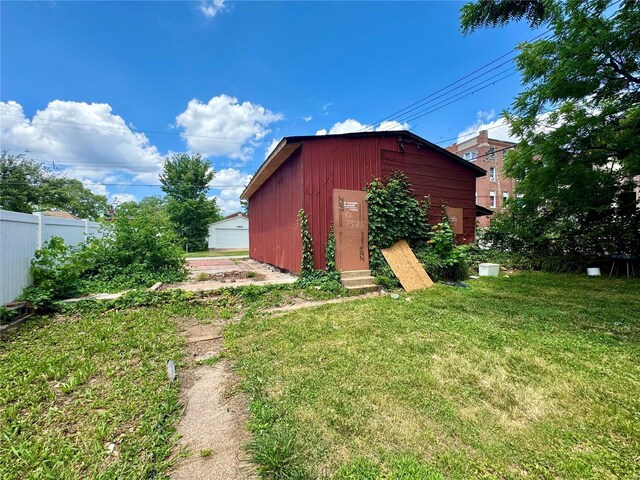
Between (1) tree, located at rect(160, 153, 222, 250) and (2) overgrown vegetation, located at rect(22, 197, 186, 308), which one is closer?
(2) overgrown vegetation, located at rect(22, 197, 186, 308)

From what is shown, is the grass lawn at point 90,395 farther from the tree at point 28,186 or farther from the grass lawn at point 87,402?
the tree at point 28,186

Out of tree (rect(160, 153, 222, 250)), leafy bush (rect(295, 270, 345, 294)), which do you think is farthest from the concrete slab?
tree (rect(160, 153, 222, 250))

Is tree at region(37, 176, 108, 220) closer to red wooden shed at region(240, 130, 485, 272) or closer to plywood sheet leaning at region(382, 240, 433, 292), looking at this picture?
red wooden shed at region(240, 130, 485, 272)

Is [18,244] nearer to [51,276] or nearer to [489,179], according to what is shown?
[51,276]

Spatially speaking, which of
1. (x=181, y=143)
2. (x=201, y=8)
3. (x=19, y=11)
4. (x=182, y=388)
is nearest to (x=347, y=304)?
(x=182, y=388)

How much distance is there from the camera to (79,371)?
237cm

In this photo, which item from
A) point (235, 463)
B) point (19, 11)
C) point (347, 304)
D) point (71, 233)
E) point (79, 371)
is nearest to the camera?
point (235, 463)

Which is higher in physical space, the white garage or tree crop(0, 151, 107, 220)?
tree crop(0, 151, 107, 220)

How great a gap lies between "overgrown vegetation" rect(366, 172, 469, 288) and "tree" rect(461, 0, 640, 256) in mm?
2582

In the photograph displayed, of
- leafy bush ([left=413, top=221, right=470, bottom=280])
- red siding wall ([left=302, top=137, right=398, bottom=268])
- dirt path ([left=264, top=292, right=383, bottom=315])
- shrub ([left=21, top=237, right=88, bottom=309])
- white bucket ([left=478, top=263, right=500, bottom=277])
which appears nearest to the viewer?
shrub ([left=21, top=237, right=88, bottom=309])

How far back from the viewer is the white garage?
23.6 metres

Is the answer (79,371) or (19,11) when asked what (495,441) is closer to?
(79,371)

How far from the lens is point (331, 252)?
232 inches

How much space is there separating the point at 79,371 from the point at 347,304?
11.4 ft
